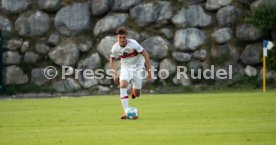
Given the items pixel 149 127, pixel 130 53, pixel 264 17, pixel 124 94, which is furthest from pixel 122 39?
pixel 264 17

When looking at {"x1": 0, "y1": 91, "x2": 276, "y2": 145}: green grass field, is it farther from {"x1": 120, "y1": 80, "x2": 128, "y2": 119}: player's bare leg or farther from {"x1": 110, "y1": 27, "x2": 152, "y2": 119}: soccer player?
{"x1": 110, "y1": 27, "x2": 152, "y2": 119}: soccer player

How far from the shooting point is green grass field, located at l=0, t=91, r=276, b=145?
40.8ft

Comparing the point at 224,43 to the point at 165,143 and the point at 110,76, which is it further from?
the point at 165,143

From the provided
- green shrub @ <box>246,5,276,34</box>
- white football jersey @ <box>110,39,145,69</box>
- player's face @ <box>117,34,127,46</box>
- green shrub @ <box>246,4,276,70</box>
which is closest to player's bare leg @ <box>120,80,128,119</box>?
white football jersey @ <box>110,39,145,69</box>

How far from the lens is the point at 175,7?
38.8m

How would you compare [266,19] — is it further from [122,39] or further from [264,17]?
[122,39]

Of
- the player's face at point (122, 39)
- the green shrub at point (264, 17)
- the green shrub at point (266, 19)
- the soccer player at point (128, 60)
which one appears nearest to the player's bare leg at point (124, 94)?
the soccer player at point (128, 60)

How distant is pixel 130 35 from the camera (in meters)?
38.6

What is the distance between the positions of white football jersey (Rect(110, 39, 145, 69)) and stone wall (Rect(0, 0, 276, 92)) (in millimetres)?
17991

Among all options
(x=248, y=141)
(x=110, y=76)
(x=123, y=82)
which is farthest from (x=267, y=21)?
(x=248, y=141)

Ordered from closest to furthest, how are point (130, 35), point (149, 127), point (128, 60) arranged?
point (149, 127) < point (128, 60) < point (130, 35)

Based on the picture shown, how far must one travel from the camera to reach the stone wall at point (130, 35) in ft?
124

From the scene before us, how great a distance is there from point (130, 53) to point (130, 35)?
1964 centimetres

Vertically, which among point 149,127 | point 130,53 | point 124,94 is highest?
point 130,53
